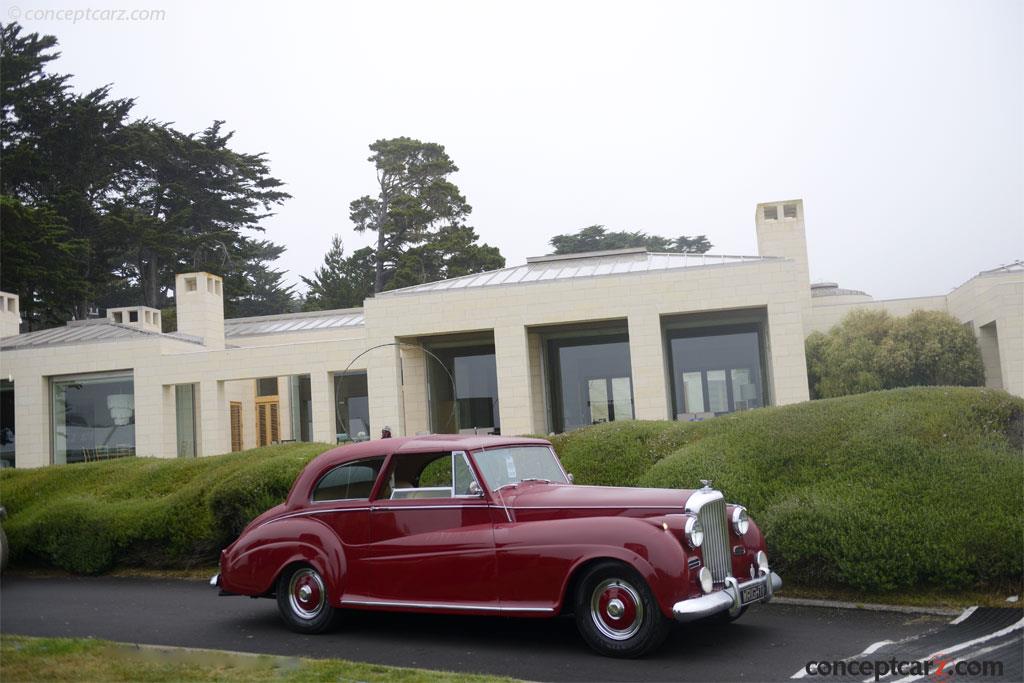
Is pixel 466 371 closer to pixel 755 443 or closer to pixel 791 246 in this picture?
pixel 791 246

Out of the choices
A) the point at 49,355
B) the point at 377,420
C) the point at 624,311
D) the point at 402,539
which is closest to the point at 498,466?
the point at 402,539

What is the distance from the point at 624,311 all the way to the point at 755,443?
12.7m

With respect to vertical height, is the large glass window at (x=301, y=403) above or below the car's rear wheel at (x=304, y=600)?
above

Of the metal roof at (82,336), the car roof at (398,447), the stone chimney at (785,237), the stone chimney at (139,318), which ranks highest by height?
the stone chimney at (785,237)

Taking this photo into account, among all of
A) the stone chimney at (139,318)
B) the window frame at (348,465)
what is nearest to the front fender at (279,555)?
the window frame at (348,465)

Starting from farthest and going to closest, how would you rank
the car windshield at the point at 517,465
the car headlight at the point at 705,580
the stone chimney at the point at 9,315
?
the stone chimney at the point at 9,315, the car windshield at the point at 517,465, the car headlight at the point at 705,580

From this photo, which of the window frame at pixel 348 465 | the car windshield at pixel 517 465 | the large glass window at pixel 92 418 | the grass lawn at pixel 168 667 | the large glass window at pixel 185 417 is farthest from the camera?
the large glass window at pixel 185 417

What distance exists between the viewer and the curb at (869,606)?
23.8 ft

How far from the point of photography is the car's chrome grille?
6.28 metres

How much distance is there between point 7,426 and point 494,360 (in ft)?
53.0

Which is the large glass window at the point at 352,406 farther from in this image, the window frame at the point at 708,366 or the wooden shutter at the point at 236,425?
Result: the window frame at the point at 708,366

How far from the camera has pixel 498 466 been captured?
7219 millimetres

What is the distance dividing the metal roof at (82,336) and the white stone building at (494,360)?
10 cm

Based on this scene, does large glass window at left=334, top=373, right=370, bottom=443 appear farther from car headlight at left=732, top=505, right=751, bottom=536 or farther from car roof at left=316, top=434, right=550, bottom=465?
car headlight at left=732, top=505, right=751, bottom=536
